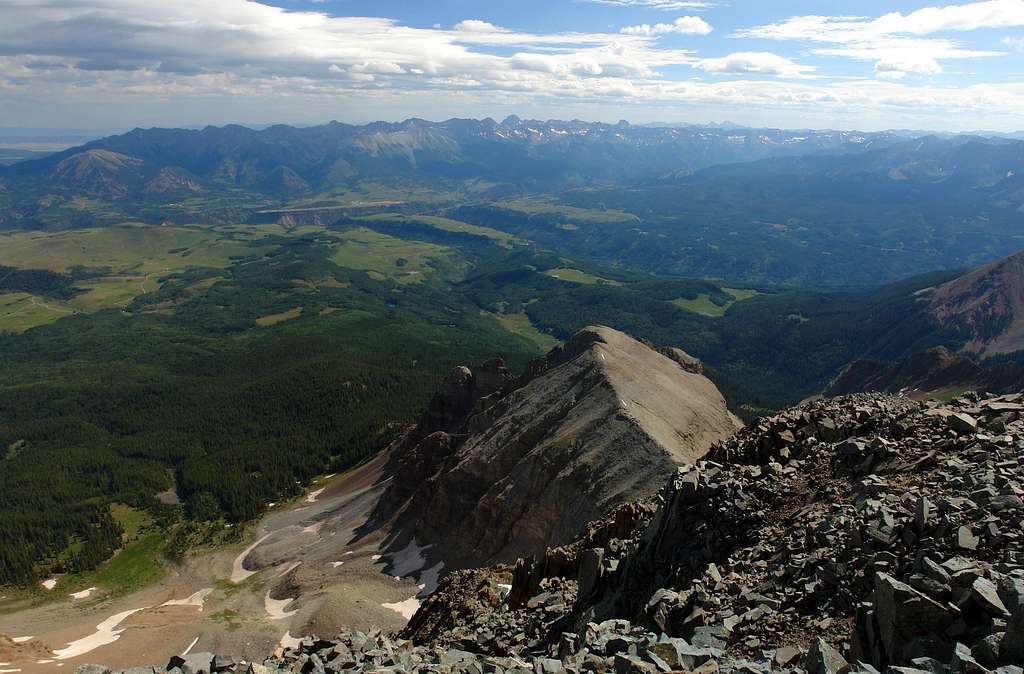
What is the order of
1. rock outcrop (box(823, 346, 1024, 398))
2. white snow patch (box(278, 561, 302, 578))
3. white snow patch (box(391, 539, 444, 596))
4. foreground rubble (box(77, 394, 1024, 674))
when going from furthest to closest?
rock outcrop (box(823, 346, 1024, 398)), white snow patch (box(278, 561, 302, 578)), white snow patch (box(391, 539, 444, 596)), foreground rubble (box(77, 394, 1024, 674))

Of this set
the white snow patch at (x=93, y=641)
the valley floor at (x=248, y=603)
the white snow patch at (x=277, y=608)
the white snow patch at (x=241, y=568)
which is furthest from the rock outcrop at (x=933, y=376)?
the white snow patch at (x=93, y=641)

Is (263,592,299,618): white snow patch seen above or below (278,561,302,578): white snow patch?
above

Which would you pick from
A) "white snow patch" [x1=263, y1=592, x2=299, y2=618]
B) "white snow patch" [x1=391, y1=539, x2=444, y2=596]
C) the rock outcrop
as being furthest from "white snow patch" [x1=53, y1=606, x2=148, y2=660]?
the rock outcrop

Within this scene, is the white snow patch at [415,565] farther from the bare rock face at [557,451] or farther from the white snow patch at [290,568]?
the white snow patch at [290,568]

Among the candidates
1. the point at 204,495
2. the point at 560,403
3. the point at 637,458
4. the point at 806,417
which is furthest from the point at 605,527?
the point at 204,495

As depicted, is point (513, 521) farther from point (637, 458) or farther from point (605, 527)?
point (605, 527)

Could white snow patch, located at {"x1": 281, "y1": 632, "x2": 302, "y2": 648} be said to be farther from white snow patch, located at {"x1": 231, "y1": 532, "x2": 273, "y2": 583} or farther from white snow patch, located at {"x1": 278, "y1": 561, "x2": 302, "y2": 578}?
white snow patch, located at {"x1": 231, "y1": 532, "x2": 273, "y2": 583}

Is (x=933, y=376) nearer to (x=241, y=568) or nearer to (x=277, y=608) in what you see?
(x=277, y=608)
